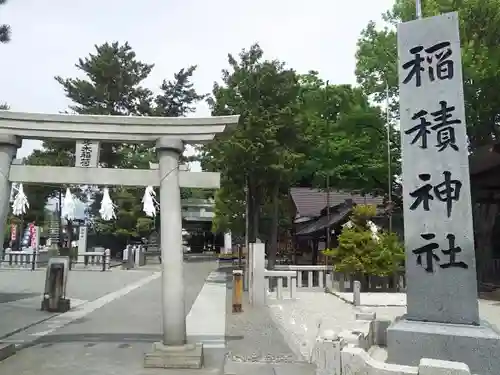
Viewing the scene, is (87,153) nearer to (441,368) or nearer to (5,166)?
(5,166)

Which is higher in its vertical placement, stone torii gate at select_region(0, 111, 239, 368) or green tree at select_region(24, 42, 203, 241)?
green tree at select_region(24, 42, 203, 241)

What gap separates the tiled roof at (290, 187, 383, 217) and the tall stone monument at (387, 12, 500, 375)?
2066 cm

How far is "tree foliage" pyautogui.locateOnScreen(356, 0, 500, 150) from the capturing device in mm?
16250

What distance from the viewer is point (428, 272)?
582 centimetres

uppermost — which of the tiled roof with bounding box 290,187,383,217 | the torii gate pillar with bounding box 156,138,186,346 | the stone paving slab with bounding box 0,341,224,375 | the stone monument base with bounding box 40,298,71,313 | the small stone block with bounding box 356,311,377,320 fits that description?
the tiled roof with bounding box 290,187,383,217

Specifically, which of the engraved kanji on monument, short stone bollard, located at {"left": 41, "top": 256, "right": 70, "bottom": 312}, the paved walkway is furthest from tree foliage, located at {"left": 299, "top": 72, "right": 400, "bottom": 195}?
the engraved kanji on monument

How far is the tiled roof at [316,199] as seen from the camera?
27.4 metres

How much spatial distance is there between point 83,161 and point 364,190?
16197 millimetres

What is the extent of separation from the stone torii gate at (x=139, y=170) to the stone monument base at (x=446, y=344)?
115 inches

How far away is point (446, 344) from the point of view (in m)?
5.42

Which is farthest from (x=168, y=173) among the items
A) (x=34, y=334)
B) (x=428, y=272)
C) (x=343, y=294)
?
(x=343, y=294)

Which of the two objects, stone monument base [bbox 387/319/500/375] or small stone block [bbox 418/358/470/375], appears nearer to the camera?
small stone block [bbox 418/358/470/375]

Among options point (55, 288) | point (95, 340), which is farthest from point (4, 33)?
point (95, 340)

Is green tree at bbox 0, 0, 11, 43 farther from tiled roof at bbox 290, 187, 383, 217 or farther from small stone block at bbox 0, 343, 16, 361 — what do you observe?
tiled roof at bbox 290, 187, 383, 217
